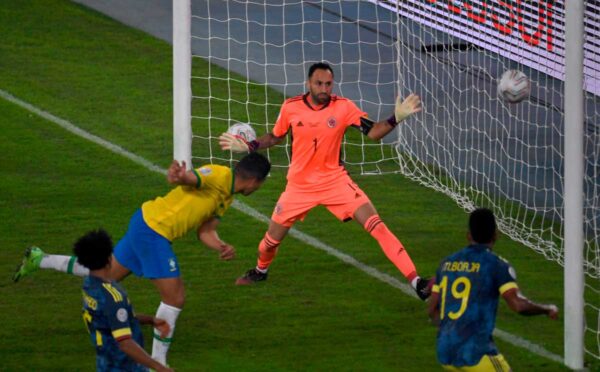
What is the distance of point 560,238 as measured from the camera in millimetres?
13758

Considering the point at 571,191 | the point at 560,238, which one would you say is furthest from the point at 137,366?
the point at 560,238

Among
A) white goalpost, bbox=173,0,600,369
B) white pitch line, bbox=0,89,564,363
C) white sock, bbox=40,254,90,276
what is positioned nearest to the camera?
white sock, bbox=40,254,90,276

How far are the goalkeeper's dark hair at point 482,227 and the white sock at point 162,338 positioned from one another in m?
2.44

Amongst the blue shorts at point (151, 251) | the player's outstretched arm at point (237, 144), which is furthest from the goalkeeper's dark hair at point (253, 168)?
the player's outstretched arm at point (237, 144)

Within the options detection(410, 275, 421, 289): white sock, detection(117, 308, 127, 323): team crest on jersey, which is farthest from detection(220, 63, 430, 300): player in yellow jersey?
detection(117, 308, 127, 323): team crest on jersey

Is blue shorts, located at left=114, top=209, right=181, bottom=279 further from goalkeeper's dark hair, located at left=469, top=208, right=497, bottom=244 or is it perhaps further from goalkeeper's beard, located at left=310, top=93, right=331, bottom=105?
goalkeeper's beard, located at left=310, top=93, right=331, bottom=105

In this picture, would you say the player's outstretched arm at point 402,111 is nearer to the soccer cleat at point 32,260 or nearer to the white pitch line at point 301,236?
the white pitch line at point 301,236

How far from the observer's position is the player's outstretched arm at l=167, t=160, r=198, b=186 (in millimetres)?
9695

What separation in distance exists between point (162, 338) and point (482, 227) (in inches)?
104

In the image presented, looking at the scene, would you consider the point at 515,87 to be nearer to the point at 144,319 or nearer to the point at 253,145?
the point at 253,145

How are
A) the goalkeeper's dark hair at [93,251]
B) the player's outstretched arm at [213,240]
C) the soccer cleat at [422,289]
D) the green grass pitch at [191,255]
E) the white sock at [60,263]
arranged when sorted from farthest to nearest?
1. the soccer cleat at [422,289]
2. the green grass pitch at [191,255]
3. the player's outstretched arm at [213,240]
4. the white sock at [60,263]
5. the goalkeeper's dark hair at [93,251]

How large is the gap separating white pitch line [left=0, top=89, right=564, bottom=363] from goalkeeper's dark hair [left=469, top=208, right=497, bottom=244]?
2.30 m

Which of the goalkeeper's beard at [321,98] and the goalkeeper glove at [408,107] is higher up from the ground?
the goalkeeper's beard at [321,98]

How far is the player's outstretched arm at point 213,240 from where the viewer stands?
Result: 33.0 feet
